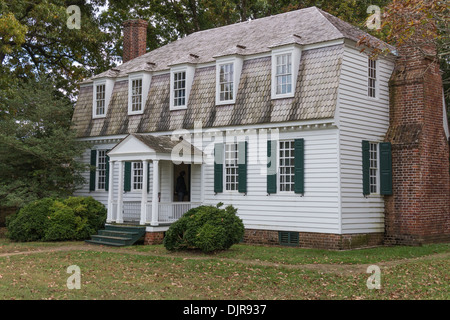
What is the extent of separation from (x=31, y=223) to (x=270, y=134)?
362 inches

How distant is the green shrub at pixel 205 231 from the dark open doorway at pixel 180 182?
4064 millimetres

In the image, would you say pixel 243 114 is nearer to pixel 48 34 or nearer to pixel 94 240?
pixel 94 240

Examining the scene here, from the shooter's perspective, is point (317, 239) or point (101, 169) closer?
point (317, 239)

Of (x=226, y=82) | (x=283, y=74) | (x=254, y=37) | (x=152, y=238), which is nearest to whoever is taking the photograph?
(x=283, y=74)

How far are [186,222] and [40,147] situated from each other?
28.5ft

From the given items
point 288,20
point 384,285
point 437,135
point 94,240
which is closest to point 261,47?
point 288,20

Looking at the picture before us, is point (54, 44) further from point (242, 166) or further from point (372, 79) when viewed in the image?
point (372, 79)

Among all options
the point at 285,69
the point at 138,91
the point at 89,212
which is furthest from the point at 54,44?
the point at 285,69

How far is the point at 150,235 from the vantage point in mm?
18328

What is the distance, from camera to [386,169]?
59.2 ft

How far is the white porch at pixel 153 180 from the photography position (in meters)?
18.5

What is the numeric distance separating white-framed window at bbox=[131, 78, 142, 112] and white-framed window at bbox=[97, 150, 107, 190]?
99.1 inches

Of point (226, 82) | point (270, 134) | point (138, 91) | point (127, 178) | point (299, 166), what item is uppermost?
point (138, 91)

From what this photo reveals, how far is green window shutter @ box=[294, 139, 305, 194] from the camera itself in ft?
Answer: 56.2
